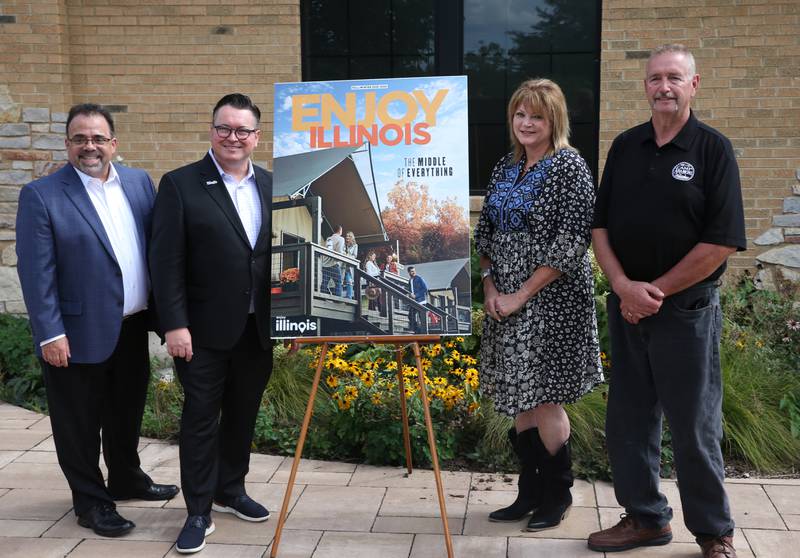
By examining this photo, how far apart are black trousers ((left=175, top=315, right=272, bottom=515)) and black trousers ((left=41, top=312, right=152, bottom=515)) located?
0.34 metres

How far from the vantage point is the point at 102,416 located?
4.29 metres

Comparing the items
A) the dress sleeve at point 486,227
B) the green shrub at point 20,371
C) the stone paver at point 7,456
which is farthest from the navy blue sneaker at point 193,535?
→ the green shrub at point 20,371

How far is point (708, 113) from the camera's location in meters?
6.96

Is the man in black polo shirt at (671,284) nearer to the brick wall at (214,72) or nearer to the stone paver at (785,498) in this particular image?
the stone paver at (785,498)

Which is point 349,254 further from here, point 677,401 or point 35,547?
point 35,547

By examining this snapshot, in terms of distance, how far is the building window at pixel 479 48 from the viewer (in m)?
7.24

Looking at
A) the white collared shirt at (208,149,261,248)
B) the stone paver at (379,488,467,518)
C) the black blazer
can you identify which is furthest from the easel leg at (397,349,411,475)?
the white collared shirt at (208,149,261,248)

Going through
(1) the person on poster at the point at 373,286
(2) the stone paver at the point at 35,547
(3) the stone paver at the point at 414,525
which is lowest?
(2) the stone paver at the point at 35,547

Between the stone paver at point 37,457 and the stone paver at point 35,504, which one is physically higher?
the stone paver at point 37,457

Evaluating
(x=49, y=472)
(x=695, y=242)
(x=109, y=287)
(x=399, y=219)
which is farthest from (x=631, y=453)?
(x=49, y=472)

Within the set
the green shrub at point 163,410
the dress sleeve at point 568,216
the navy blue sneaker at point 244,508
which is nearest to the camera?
the dress sleeve at point 568,216

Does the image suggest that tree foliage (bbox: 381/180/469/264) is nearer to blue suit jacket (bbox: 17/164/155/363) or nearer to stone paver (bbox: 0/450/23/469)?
blue suit jacket (bbox: 17/164/155/363)

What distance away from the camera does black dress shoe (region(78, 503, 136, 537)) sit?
4020mm

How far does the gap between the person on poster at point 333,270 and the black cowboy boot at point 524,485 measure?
1.08 metres
